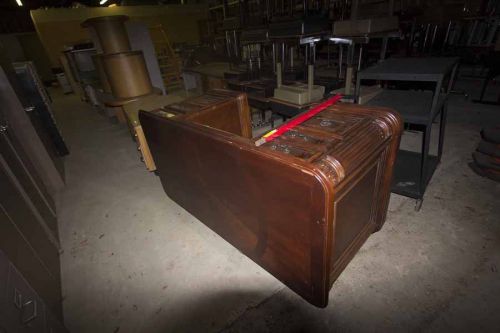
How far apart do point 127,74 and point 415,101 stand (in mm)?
3730

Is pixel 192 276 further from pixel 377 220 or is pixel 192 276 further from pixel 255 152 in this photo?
pixel 377 220

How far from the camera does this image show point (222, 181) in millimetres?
1399

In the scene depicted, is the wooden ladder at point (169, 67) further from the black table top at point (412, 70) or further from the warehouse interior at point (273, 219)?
the black table top at point (412, 70)

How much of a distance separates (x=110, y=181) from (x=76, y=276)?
4.48 ft

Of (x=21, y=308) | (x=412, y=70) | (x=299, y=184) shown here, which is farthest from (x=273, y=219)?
(x=412, y=70)

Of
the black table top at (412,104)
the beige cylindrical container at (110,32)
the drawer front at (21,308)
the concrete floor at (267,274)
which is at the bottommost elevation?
the concrete floor at (267,274)

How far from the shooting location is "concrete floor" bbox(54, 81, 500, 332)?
1324 mm

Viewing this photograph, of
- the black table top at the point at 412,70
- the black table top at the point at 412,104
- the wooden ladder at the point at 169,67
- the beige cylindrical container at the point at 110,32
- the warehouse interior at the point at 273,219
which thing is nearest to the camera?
the warehouse interior at the point at 273,219

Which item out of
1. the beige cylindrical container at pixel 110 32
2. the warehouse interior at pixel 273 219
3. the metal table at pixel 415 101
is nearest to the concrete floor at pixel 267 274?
the warehouse interior at pixel 273 219

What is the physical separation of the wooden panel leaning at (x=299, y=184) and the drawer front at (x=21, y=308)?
0.95m

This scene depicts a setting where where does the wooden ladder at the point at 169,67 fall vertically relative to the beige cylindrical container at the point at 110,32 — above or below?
below

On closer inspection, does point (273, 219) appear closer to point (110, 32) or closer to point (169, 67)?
point (110, 32)

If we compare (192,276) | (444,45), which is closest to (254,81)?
(192,276)

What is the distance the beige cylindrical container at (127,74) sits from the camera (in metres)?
3.60
